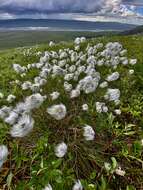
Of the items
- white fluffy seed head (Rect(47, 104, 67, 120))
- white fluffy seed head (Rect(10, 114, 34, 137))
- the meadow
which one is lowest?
the meadow

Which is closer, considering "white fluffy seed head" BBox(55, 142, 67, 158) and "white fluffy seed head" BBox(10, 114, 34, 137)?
"white fluffy seed head" BBox(10, 114, 34, 137)

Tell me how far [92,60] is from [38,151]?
4.84 meters

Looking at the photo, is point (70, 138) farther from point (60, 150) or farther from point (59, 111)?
point (59, 111)

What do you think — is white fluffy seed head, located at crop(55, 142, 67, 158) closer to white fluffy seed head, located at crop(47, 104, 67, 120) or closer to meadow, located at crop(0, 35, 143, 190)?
meadow, located at crop(0, 35, 143, 190)

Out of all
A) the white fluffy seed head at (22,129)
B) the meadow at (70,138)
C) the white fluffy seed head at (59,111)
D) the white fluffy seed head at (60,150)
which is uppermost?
the white fluffy seed head at (22,129)

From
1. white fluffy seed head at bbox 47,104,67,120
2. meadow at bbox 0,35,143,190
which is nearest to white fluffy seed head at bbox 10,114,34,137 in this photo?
meadow at bbox 0,35,143,190

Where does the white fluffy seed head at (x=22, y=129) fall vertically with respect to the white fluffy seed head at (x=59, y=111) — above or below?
above

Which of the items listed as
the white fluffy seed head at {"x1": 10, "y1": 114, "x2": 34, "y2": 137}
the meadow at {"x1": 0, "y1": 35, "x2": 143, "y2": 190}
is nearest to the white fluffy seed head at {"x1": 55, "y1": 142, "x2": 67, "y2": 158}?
the meadow at {"x1": 0, "y1": 35, "x2": 143, "y2": 190}

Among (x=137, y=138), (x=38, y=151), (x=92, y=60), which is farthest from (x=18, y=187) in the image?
(x=92, y=60)

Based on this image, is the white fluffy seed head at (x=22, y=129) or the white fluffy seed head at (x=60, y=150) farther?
the white fluffy seed head at (x=60, y=150)

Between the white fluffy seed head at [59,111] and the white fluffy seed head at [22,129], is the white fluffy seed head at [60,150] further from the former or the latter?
the white fluffy seed head at [22,129]

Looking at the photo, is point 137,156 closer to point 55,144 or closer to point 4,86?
point 55,144

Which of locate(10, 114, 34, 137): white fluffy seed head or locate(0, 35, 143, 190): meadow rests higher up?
locate(10, 114, 34, 137): white fluffy seed head

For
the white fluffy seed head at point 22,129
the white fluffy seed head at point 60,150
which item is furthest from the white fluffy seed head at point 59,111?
the white fluffy seed head at point 22,129
